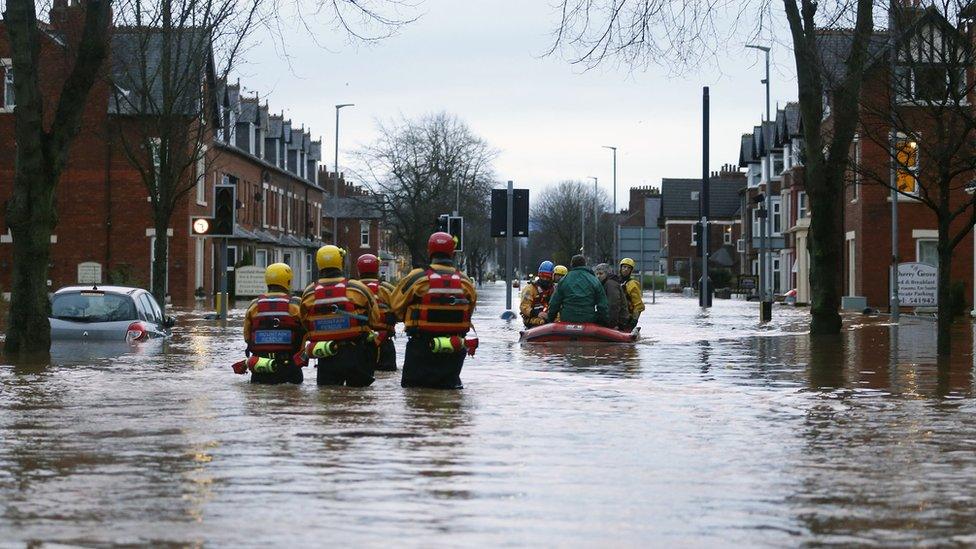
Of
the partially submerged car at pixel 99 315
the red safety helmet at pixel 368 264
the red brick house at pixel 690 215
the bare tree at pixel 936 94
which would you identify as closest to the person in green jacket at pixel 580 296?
the bare tree at pixel 936 94

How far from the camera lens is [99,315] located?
21469 millimetres

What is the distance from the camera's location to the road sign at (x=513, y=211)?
34750 mm

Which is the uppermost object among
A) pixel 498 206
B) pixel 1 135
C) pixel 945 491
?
pixel 1 135

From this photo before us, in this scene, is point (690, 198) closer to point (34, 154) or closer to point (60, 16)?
point (60, 16)

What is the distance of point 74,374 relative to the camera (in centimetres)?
1670

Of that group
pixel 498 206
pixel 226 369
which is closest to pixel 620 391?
pixel 226 369

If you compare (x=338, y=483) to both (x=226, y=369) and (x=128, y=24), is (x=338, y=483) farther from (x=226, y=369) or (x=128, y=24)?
(x=128, y=24)

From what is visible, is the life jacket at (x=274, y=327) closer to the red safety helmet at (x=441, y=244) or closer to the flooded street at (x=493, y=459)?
the flooded street at (x=493, y=459)

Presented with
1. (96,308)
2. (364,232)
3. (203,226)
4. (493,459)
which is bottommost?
(493,459)

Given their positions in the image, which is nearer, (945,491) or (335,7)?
(945,491)

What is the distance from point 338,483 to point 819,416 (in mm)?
5525

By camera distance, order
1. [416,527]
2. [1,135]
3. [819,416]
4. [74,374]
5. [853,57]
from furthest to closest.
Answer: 1. [1,135]
2. [853,57]
3. [74,374]
4. [819,416]
5. [416,527]

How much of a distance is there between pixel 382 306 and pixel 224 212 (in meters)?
16.9

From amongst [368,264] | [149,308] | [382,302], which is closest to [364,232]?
[149,308]
